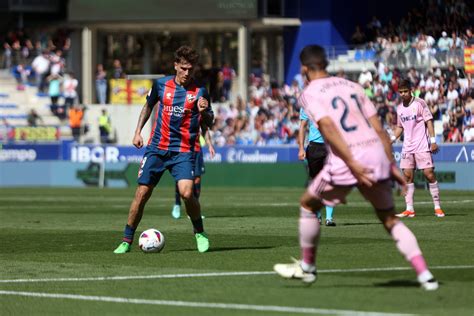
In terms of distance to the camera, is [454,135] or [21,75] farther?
[21,75]

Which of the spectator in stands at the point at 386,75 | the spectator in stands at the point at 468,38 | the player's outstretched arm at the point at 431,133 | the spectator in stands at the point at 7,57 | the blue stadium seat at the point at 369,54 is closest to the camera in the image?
the player's outstretched arm at the point at 431,133

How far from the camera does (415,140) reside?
21516mm

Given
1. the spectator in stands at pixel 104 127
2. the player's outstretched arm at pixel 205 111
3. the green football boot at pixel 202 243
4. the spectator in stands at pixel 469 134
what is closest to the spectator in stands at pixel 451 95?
the spectator in stands at pixel 469 134

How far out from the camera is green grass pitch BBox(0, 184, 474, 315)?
982 centimetres

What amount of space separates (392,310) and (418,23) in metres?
38.5

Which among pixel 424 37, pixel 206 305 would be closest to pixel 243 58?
pixel 424 37

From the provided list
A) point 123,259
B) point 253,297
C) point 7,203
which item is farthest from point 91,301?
point 7,203

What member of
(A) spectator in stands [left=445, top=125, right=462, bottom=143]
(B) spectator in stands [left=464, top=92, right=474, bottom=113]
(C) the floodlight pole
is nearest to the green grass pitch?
(A) spectator in stands [left=445, top=125, right=462, bottom=143]

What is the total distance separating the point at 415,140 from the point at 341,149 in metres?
11.6

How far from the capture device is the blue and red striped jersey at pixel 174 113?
1462cm

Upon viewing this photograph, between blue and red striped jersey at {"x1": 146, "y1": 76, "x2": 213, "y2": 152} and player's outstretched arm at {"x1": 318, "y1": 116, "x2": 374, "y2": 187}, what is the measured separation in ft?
14.8

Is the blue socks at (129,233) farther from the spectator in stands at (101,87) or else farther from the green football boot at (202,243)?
the spectator in stands at (101,87)

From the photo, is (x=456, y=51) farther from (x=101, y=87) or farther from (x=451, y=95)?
(x=101, y=87)

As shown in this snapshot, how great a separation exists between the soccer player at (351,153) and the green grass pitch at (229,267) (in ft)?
1.64
